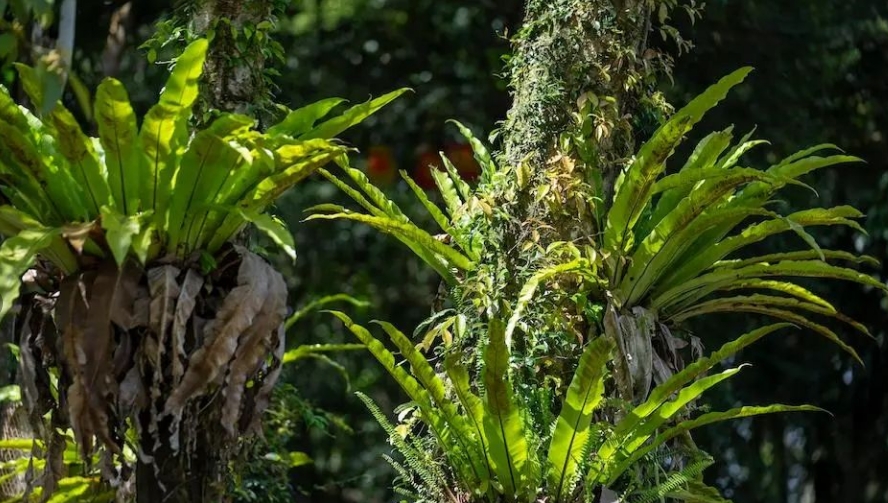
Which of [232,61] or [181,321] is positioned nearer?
[181,321]

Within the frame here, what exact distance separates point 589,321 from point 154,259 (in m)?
1.45

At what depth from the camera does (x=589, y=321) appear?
4277mm

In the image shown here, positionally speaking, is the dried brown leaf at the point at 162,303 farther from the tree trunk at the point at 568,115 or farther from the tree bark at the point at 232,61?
the tree trunk at the point at 568,115

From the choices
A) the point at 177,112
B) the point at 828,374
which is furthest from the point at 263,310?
the point at 828,374

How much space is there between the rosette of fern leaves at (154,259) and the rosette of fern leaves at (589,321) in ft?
1.41

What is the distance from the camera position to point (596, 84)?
14.6 ft

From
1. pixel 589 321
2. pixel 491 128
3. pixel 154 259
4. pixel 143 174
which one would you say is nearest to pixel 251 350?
pixel 154 259

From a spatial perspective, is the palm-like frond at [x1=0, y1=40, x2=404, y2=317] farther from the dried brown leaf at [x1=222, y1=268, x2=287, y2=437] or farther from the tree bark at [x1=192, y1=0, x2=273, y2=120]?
the tree bark at [x1=192, y1=0, x2=273, y2=120]

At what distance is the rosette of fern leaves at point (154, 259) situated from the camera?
139 inches

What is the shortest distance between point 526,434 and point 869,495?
24.9 ft

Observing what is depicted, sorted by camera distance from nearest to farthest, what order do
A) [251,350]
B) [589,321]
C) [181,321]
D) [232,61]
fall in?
[181,321] → [251,350] → [589,321] → [232,61]

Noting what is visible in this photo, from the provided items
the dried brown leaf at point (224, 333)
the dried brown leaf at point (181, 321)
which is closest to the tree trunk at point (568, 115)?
the dried brown leaf at point (224, 333)

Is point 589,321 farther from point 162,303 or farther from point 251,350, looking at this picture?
point 162,303

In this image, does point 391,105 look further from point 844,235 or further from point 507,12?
point 844,235
